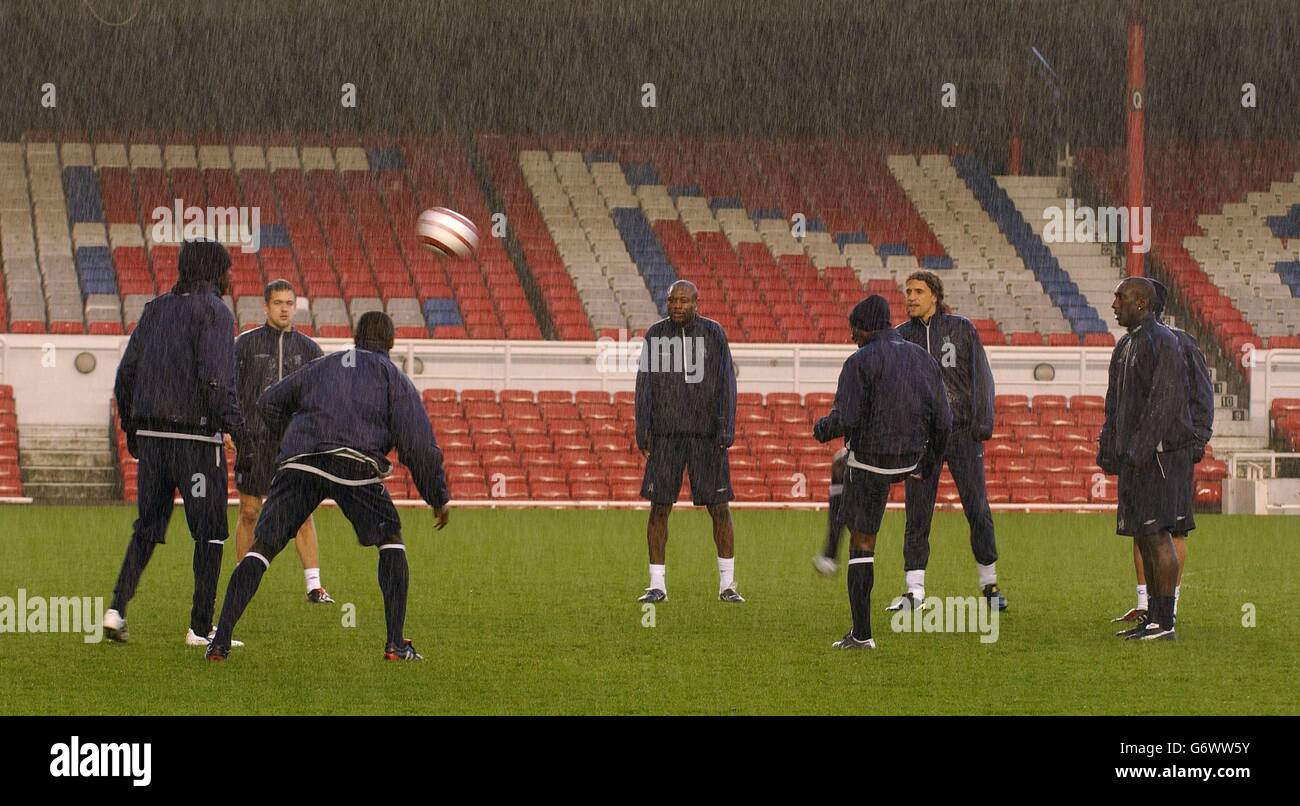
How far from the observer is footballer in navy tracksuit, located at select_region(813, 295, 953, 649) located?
8.44 m

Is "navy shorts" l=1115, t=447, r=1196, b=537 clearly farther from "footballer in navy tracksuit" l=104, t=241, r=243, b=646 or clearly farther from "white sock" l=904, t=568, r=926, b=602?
"footballer in navy tracksuit" l=104, t=241, r=243, b=646

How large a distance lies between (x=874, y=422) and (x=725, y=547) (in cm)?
252

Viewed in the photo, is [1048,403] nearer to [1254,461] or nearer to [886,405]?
[1254,461]

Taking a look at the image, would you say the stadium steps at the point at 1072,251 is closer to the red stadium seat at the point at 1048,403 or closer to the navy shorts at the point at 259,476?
the red stadium seat at the point at 1048,403

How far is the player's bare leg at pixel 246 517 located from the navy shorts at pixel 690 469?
2.45 m

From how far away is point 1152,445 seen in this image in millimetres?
8758

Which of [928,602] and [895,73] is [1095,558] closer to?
[928,602]

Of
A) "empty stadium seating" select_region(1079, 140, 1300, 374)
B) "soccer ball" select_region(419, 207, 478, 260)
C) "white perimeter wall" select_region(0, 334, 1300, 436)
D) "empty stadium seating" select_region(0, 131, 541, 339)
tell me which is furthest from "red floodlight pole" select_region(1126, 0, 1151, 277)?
"soccer ball" select_region(419, 207, 478, 260)

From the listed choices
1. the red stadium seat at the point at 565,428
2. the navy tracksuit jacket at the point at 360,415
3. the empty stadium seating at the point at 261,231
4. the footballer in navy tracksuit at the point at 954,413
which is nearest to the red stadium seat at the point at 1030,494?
the red stadium seat at the point at 565,428

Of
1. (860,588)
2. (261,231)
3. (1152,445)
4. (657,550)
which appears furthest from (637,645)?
(261,231)

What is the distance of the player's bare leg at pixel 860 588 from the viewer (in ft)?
27.6

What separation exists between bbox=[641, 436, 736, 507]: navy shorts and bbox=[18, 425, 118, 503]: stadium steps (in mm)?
13174

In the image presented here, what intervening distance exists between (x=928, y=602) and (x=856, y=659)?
230 centimetres
